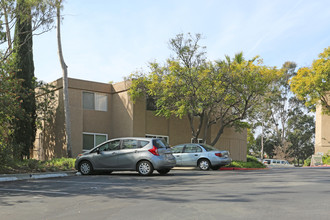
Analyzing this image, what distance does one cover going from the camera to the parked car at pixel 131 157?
50.3 ft

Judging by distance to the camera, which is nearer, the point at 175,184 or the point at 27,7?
the point at 175,184

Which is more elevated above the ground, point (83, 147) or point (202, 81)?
point (202, 81)

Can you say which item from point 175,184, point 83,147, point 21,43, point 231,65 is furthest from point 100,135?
point 175,184

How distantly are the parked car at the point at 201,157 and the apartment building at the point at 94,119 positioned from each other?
5429mm

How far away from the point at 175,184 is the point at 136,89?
1347 cm

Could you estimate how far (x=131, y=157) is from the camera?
1560cm

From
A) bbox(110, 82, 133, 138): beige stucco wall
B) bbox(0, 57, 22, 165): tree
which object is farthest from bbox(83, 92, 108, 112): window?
bbox(0, 57, 22, 165): tree

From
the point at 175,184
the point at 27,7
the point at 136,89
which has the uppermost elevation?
the point at 27,7

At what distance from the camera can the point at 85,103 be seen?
2545 cm

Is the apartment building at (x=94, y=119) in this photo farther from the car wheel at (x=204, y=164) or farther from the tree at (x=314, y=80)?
the tree at (x=314, y=80)

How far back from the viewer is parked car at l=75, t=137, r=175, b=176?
603 inches

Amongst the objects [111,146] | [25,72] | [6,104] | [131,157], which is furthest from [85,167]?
[25,72]

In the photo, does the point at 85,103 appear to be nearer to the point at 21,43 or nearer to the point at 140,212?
the point at 21,43

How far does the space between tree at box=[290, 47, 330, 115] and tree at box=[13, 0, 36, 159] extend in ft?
78.6
